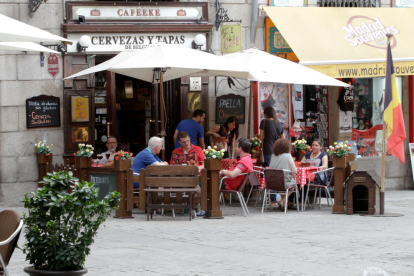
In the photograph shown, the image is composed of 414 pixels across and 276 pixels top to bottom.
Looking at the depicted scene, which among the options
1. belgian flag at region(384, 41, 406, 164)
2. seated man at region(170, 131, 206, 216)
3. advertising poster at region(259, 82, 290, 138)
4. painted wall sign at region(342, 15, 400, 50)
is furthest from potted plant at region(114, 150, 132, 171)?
painted wall sign at region(342, 15, 400, 50)

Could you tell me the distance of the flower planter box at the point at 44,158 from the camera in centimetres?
1226

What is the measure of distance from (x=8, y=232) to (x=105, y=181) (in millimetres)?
5412

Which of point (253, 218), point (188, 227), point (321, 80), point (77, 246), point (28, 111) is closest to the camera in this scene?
point (77, 246)

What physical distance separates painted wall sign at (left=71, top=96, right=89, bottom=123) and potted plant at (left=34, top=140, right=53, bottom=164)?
2.50 feet

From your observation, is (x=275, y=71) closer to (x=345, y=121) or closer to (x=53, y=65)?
(x=345, y=121)

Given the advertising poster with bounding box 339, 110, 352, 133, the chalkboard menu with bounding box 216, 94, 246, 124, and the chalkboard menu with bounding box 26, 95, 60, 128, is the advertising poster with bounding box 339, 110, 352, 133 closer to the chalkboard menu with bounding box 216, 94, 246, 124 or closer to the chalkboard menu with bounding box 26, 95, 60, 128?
the chalkboard menu with bounding box 216, 94, 246, 124

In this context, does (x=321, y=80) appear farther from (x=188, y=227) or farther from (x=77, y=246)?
(x=77, y=246)

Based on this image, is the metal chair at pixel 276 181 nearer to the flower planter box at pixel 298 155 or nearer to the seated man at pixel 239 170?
the seated man at pixel 239 170

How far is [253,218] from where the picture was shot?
9914 millimetres

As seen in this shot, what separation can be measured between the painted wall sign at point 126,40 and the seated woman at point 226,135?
5.48ft

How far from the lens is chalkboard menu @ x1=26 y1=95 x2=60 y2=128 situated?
489 inches

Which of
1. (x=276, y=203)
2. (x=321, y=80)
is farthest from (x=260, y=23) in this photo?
(x=276, y=203)

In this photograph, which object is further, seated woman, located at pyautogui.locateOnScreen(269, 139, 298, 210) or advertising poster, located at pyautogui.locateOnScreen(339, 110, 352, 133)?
advertising poster, located at pyautogui.locateOnScreen(339, 110, 352, 133)

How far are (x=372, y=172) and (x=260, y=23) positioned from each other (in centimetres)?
466
